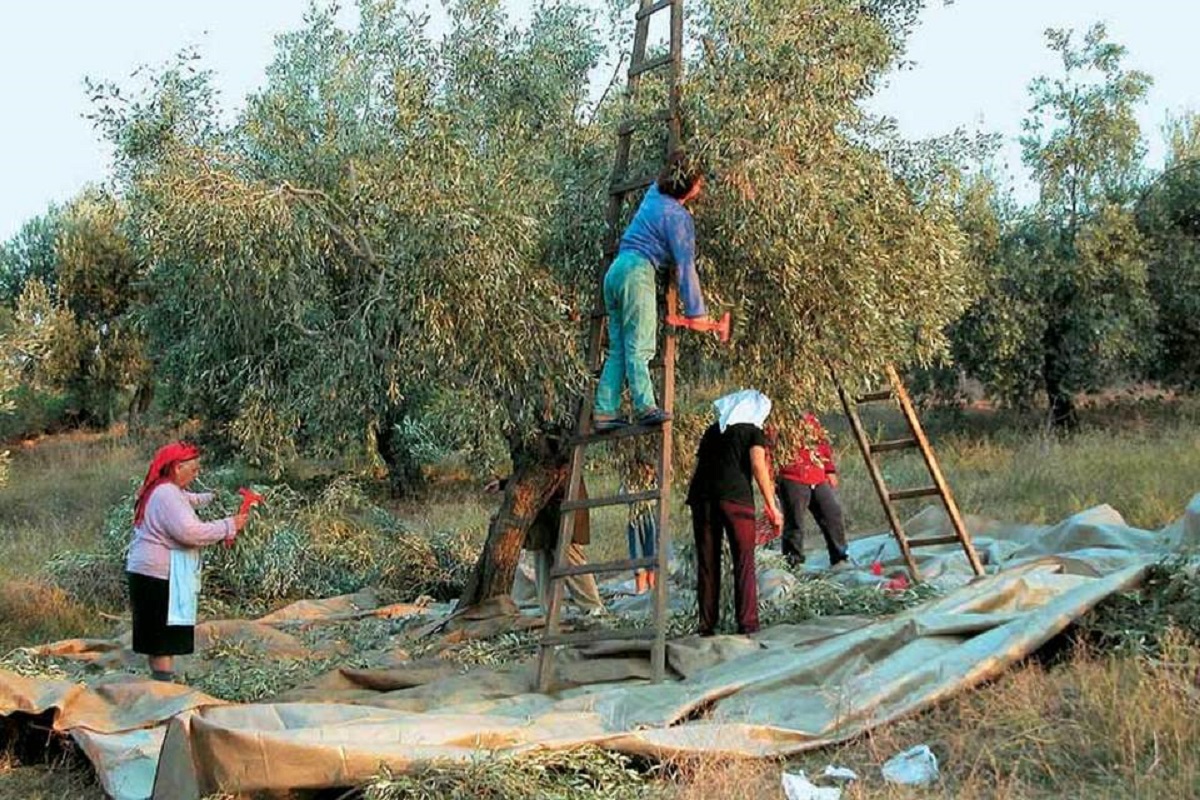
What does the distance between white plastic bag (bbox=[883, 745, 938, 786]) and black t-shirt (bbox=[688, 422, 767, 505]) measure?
2.97 metres

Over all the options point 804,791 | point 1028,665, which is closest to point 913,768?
point 804,791

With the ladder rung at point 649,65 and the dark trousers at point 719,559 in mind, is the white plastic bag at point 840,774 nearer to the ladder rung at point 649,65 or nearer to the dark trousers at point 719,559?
the dark trousers at point 719,559

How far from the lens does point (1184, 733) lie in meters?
5.47

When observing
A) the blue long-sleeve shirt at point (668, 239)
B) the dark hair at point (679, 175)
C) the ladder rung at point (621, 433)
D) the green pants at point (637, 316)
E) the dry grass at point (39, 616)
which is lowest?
the dry grass at point (39, 616)

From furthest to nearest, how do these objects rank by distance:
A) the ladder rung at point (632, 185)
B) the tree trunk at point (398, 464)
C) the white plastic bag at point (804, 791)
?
1. the tree trunk at point (398, 464)
2. the ladder rung at point (632, 185)
3. the white plastic bag at point (804, 791)

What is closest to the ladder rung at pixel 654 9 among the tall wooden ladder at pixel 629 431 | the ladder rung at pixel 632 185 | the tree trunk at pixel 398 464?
the tall wooden ladder at pixel 629 431

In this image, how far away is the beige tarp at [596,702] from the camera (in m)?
5.84

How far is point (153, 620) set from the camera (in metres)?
8.72

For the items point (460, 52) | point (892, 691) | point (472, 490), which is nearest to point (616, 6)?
point (460, 52)

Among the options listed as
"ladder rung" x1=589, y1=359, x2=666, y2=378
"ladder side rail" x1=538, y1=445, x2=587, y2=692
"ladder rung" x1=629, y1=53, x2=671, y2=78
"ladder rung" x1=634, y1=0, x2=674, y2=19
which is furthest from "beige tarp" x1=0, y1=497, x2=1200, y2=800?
"ladder rung" x1=634, y1=0, x2=674, y2=19

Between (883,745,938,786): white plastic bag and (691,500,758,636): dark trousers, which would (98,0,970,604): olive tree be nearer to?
(691,500,758,636): dark trousers

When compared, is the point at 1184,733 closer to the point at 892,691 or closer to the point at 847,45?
the point at 892,691

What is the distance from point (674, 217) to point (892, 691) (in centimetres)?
306

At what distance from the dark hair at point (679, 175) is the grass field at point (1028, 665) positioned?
3.44 meters
